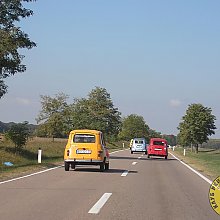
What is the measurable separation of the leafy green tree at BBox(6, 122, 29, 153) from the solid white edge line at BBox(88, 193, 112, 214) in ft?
65.4

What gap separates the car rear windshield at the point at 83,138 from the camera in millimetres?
21062

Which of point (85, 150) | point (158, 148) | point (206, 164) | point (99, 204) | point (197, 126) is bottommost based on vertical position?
point (99, 204)

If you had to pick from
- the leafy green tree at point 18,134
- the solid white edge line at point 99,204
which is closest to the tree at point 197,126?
the leafy green tree at point 18,134

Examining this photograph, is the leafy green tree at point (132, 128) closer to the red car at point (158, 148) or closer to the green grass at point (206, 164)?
the green grass at point (206, 164)

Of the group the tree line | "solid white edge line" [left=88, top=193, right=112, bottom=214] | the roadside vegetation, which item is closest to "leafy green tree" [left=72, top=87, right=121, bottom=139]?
the tree line

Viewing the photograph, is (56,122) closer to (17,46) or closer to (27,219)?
(17,46)

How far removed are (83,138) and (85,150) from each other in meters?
0.77

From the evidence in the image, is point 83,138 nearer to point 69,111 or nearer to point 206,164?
point 206,164

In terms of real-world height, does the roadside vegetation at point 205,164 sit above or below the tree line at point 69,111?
below

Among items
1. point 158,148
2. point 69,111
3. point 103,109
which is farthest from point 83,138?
point 103,109

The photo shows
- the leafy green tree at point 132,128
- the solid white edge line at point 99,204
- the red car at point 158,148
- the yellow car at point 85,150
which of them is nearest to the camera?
the solid white edge line at point 99,204

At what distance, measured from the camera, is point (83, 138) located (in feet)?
69.4

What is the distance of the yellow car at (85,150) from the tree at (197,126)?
74590mm

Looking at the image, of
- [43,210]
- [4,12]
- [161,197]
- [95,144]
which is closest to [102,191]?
[161,197]
